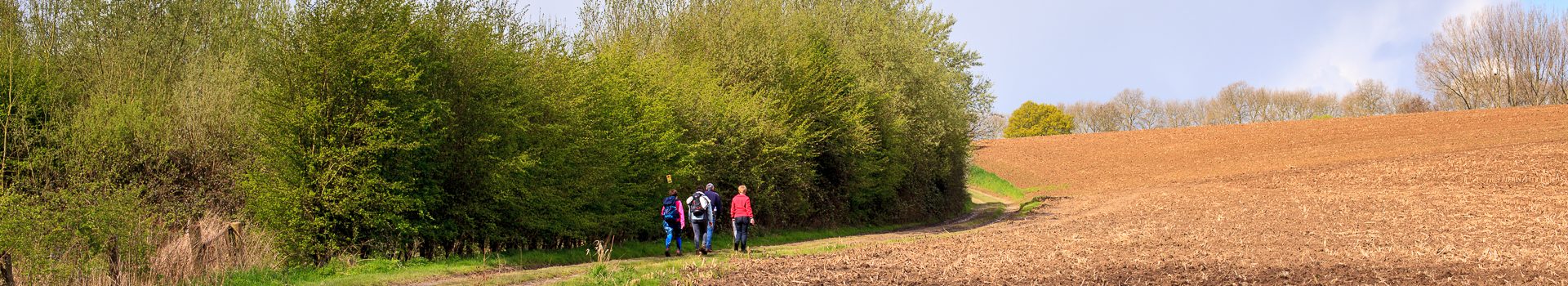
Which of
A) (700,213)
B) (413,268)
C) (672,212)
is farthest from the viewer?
(700,213)

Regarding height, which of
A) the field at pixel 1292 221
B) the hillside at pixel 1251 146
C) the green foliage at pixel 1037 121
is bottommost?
the field at pixel 1292 221

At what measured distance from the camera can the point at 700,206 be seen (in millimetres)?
17344

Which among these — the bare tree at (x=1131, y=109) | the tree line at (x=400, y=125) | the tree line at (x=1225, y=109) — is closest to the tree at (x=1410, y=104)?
the tree line at (x=1225, y=109)

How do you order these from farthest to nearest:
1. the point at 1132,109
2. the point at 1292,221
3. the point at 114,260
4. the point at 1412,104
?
the point at 1132,109, the point at 1412,104, the point at 1292,221, the point at 114,260

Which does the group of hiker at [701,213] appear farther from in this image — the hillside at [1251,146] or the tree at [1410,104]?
the tree at [1410,104]

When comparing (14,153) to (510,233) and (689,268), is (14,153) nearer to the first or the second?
(510,233)

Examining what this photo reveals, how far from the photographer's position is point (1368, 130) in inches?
2397

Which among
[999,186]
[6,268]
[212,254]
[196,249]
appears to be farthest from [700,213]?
[999,186]

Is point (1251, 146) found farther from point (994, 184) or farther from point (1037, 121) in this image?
point (1037, 121)

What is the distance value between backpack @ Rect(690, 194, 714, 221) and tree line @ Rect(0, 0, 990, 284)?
1.92 metres

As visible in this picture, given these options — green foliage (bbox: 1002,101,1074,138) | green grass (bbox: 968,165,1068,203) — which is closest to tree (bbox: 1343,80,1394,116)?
green foliage (bbox: 1002,101,1074,138)

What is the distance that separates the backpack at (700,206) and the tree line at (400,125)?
192cm

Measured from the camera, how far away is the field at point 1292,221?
11.2 metres

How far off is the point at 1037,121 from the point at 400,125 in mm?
95849
